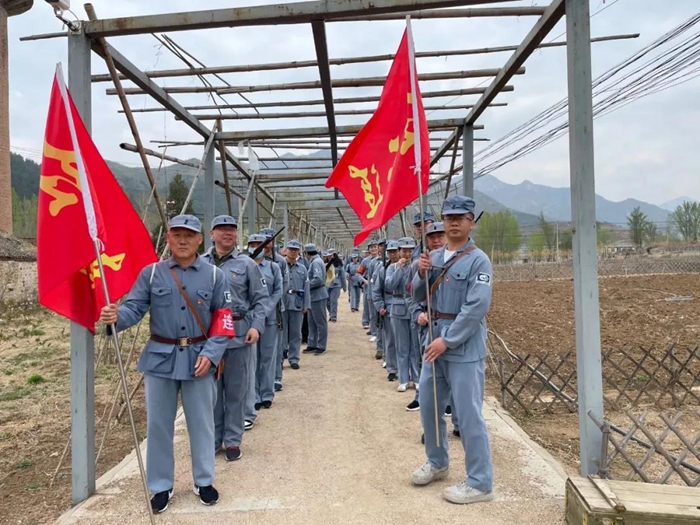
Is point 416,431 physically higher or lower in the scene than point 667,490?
lower

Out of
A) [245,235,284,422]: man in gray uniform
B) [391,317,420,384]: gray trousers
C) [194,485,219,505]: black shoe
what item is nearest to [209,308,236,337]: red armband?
[194,485,219,505]: black shoe

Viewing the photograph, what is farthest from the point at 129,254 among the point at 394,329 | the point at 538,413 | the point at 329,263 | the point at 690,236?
the point at 690,236

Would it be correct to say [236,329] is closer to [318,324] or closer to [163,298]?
[163,298]

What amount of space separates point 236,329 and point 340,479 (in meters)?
1.52

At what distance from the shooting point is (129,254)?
11.7 feet

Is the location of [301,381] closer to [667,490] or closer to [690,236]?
[667,490]

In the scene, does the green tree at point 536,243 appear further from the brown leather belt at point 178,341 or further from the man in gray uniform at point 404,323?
the brown leather belt at point 178,341

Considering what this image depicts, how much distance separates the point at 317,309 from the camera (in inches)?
364

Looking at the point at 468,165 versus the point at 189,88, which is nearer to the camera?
the point at 189,88

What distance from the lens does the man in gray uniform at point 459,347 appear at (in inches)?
124

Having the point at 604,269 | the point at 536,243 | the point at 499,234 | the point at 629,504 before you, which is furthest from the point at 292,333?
the point at 536,243

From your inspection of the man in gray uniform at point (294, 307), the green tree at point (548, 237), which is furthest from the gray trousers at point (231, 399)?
the green tree at point (548, 237)

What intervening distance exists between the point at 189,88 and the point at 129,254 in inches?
91.7

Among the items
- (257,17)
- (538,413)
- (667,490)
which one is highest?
(257,17)
